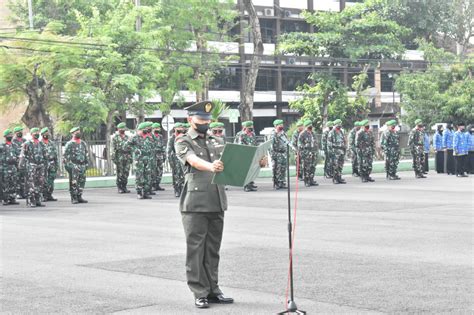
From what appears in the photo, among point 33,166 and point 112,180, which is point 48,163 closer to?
point 33,166

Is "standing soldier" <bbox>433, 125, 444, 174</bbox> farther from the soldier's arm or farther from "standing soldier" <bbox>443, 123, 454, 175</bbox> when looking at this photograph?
the soldier's arm

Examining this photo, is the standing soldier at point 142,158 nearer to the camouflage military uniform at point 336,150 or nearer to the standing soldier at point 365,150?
the camouflage military uniform at point 336,150

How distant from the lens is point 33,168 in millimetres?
23375

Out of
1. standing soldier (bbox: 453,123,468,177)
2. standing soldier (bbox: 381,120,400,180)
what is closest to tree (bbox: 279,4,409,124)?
standing soldier (bbox: 453,123,468,177)

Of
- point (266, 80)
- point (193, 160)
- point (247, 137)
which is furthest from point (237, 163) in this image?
point (266, 80)

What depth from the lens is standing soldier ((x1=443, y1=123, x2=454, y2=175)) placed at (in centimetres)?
3338

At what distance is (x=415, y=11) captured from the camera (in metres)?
59.4

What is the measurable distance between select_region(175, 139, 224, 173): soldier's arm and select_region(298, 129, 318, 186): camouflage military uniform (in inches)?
777

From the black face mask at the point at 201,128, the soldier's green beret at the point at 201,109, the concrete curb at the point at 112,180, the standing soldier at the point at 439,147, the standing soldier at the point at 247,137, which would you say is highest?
the soldier's green beret at the point at 201,109

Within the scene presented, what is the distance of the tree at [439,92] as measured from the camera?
4459 cm

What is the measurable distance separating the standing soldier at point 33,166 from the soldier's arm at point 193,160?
48.3 ft

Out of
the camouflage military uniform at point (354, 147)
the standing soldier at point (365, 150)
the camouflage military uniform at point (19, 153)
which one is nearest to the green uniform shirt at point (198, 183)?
the camouflage military uniform at point (19, 153)

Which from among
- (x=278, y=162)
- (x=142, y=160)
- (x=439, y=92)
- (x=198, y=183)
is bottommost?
(x=278, y=162)

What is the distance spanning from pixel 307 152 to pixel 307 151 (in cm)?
6
